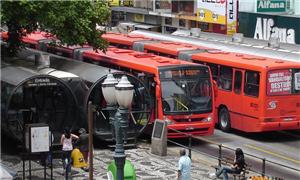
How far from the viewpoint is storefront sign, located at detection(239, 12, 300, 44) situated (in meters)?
41.6

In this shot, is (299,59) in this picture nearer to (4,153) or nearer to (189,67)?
(189,67)

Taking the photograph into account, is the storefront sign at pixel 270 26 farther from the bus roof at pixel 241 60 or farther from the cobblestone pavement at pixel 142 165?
the cobblestone pavement at pixel 142 165

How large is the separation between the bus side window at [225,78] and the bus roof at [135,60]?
7.26 feet

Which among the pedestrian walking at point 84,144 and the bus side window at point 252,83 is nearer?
the pedestrian walking at point 84,144

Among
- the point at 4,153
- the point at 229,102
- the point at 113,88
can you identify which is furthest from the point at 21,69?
the point at 113,88

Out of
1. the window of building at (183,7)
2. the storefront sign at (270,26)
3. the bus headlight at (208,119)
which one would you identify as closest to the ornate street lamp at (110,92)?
the bus headlight at (208,119)

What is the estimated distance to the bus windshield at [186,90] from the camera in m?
25.9

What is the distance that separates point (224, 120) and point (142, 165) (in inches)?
272

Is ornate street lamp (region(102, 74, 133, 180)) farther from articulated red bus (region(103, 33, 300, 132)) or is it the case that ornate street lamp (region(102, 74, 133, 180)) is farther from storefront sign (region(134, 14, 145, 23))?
storefront sign (region(134, 14, 145, 23))

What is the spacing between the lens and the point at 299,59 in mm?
28016

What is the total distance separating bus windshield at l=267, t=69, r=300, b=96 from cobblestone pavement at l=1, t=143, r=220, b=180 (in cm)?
412

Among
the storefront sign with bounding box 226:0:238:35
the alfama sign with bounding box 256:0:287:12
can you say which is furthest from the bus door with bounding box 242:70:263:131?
the storefront sign with bounding box 226:0:238:35

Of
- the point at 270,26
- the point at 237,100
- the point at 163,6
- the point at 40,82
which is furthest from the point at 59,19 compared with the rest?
the point at 163,6

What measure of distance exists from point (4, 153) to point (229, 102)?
9.15 metres
